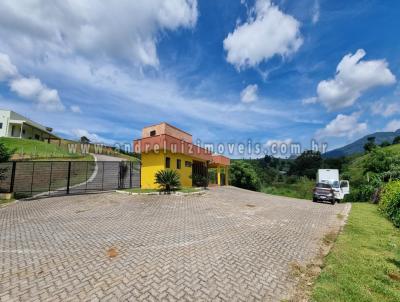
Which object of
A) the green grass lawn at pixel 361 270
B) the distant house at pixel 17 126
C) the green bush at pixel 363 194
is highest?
the distant house at pixel 17 126

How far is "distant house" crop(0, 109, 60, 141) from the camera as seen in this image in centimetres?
3878

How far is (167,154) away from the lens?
18.2 metres

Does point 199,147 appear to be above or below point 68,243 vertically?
above

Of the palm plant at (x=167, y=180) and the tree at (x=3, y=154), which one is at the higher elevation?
the tree at (x=3, y=154)

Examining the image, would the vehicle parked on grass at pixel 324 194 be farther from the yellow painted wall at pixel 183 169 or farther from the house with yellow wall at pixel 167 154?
the yellow painted wall at pixel 183 169

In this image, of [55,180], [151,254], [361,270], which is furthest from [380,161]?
[55,180]

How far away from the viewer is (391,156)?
24141 mm

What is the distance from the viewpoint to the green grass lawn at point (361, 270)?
385 centimetres

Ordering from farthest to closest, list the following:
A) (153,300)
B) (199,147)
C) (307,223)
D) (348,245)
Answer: (199,147) → (307,223) → (348,245) → (153,300)

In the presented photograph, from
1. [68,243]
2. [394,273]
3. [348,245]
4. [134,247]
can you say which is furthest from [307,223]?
[68,243]

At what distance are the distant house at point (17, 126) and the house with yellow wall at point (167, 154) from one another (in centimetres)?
3227

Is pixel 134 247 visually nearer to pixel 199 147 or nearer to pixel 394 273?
pixel 394 273

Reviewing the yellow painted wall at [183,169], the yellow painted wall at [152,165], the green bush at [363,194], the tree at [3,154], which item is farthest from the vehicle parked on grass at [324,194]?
the tree at [3,154]

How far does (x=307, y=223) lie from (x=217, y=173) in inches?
869
